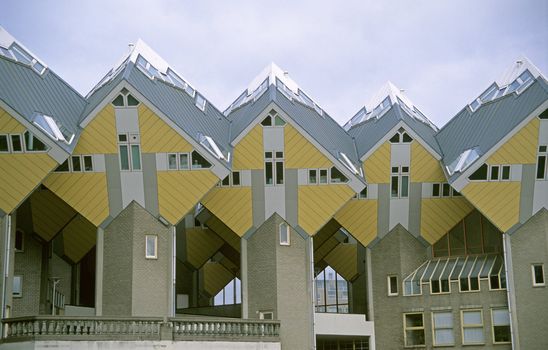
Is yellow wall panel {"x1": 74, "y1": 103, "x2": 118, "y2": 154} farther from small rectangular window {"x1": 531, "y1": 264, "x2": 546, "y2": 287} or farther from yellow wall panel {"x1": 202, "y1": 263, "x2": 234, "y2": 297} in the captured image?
small rectangular window {"x1": 531, "y1": 264, "x2": 546, "y2": 287}

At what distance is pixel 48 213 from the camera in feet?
159

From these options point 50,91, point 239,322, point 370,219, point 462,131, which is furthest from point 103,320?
point 462,131

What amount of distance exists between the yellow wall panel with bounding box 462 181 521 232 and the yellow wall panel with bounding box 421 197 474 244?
3100 millimetres

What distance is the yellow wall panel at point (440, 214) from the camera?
52.1 m

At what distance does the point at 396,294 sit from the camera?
52.1 metres

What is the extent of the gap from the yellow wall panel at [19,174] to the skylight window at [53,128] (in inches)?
44.4

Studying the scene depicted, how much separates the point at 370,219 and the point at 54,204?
1771 centimetres

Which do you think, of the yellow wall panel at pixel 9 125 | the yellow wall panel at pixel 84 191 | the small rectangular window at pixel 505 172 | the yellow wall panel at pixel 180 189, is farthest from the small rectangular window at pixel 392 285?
the yellow wall panel at pixel 9 125

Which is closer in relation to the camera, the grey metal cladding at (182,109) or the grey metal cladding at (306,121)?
the grey metal cladding at (182,109)

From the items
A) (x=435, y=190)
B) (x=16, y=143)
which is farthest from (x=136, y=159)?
(x=435, y=190)

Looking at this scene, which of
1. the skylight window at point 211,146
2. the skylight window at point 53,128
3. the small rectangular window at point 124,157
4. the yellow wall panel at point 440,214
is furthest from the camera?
the yellow wall panel at point 440,214

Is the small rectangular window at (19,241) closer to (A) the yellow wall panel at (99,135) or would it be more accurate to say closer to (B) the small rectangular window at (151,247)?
(A) the yellow wall panel at (99,135)

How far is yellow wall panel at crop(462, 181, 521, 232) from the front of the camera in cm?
4891

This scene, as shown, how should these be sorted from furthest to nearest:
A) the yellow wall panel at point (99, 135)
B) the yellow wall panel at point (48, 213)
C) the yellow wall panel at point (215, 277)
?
the yellow wall panel at point (215, 277) < the yellow wall panel at point (48, 213) < the yellow wall panel at point (99, 135)
